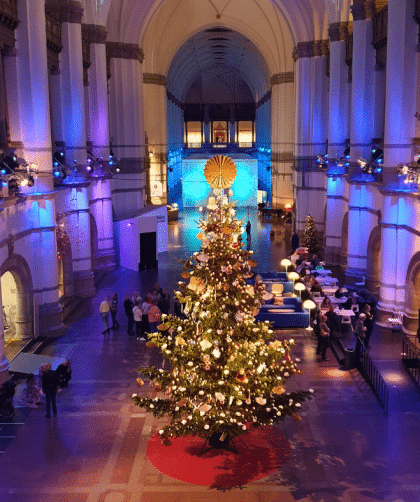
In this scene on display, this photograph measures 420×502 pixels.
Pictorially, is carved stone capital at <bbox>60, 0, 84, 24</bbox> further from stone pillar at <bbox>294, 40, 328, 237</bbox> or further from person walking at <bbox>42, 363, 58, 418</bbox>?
stone pillar at <bbox>294, 40, 328, 237</bbox>

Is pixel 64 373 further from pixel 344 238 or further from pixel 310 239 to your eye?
pixel 310 239

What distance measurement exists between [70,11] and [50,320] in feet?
33.5

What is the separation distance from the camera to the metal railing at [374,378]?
12.2 metres

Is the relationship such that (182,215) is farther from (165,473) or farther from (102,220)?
(165,473)

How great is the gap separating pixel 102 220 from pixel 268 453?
18031 mm

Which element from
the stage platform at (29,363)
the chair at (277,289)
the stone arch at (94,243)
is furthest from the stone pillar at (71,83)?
the stage platform at (29,363)

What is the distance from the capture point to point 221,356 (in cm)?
965

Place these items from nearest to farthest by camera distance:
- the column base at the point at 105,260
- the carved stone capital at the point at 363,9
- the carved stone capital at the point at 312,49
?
1. the carved stone capital at the point at 363,9
2. the column base at the point at 105,260
3. the carved stone capital at the point at 312,49

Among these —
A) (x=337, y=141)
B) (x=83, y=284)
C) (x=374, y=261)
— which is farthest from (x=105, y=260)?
(x=374, y=261)

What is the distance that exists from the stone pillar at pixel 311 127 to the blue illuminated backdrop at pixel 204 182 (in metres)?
11.7

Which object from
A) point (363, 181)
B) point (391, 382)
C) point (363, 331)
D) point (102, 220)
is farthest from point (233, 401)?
point (102, 220)

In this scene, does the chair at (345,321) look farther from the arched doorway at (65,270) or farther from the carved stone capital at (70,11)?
the carved stone capital at (70,11)

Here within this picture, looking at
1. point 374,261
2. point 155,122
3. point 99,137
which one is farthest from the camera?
point 155,122

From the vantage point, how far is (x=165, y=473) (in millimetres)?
9703
